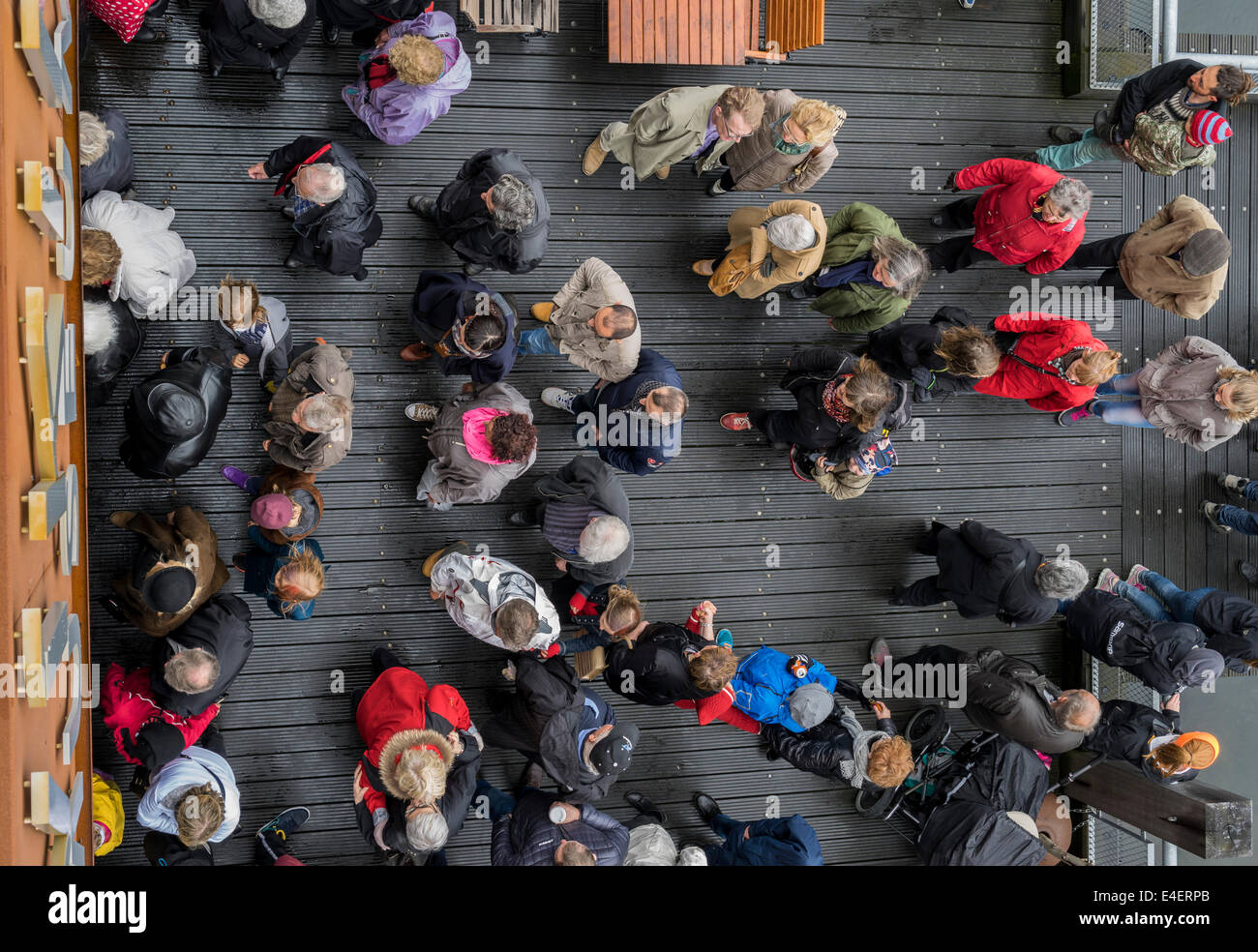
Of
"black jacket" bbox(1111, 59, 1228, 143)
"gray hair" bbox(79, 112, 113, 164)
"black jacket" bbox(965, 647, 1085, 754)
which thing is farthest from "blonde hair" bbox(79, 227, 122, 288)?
"black jacket" bbox(1111, 59, 1228, 143)

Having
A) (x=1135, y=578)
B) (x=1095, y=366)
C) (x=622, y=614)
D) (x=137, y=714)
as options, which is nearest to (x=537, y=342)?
(x=622, y=614)

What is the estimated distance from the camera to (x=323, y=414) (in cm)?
438

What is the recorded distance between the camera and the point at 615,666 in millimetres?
5180

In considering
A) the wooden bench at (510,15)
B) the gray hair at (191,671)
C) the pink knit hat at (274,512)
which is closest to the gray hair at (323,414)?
the pink knit hat at (274,512)

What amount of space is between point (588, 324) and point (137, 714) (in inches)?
125

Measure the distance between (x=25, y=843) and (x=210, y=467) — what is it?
8.78 ft

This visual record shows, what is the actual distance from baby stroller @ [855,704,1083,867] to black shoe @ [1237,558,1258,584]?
2.53m

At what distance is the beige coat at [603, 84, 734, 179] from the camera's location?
16.5 ft

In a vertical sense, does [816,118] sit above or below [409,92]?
below

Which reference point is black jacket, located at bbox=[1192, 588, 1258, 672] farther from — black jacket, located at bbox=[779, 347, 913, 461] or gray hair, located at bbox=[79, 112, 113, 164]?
gray hair, located at bbox=[79, 112, 113, 164]

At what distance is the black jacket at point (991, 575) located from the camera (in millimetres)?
5344

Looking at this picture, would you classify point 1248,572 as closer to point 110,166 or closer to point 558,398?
point 558,398

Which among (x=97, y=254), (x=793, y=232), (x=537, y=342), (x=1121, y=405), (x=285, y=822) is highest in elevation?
(x=793, y=232)

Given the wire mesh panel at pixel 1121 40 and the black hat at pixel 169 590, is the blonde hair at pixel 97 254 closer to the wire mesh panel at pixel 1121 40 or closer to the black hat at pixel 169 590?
the black hat at pixel 169 590
